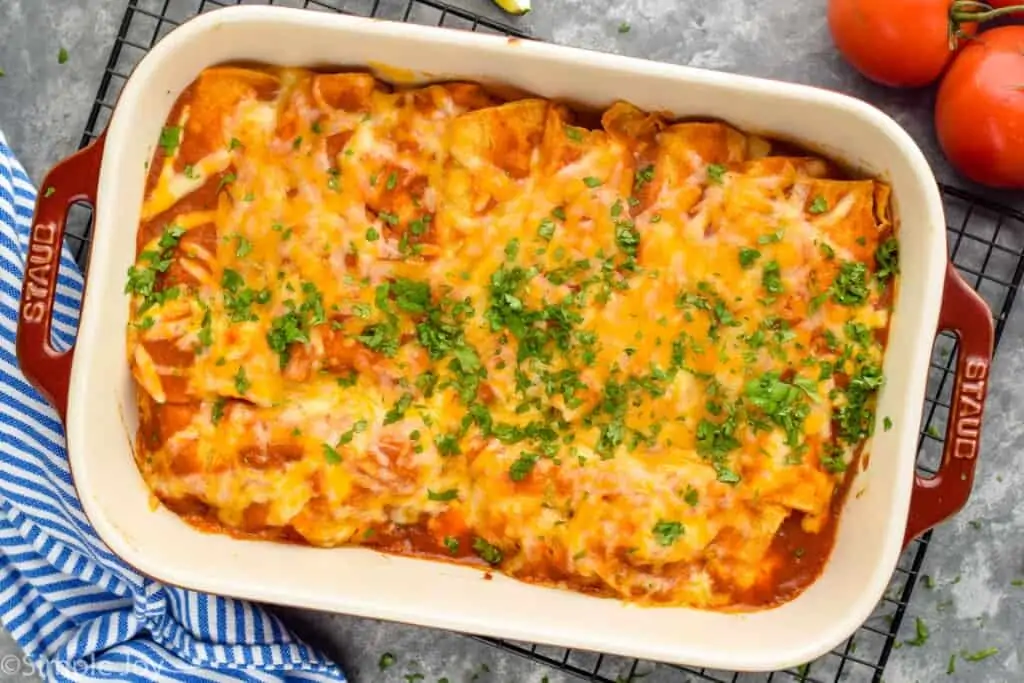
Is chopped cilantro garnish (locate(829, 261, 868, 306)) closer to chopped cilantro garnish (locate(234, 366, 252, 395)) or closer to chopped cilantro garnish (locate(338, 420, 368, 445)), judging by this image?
chopped cilantro garnish (locate(338, 420, 368, 445))

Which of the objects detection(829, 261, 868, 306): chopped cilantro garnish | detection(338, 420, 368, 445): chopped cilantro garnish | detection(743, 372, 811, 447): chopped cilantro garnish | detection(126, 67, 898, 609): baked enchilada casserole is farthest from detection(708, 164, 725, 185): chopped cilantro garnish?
detection(338, 420, 368, 445): chopped cilantro garnish

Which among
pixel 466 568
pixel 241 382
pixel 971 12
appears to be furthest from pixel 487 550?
pixel 971 12

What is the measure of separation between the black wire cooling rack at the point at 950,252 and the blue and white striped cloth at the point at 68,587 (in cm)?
19

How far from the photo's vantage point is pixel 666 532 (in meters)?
2.43

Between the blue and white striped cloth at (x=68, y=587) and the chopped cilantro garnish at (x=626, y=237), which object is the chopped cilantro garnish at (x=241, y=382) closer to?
the blue and white striped cloth at (x=68, y=587)

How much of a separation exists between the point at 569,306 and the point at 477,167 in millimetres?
375

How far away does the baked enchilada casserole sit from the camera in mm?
2457

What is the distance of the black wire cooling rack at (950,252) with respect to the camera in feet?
9.20

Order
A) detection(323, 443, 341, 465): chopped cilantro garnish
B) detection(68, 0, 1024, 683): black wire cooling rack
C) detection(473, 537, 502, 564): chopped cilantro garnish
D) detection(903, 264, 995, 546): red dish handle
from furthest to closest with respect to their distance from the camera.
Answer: detection(68, 0, 1024, 683): black wire cooling rack, detection(473, 537, 502, 564): chopped cilantro garnish, detection(323, 443, 341, 465): chopped cilantro garnish, detection(903, 264, 995, 546): red dish handle

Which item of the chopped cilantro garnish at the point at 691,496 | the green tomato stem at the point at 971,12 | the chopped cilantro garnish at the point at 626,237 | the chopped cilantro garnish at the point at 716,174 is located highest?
the green tomato stem at the point at 971,12

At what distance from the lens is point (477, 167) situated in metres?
2.48

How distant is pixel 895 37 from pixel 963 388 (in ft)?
2.86

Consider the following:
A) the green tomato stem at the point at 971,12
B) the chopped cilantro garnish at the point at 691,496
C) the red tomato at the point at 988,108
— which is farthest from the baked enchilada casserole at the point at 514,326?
the green tomato stem at the point at 971,12

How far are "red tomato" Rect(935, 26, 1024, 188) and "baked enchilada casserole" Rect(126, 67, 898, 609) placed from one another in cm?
35
